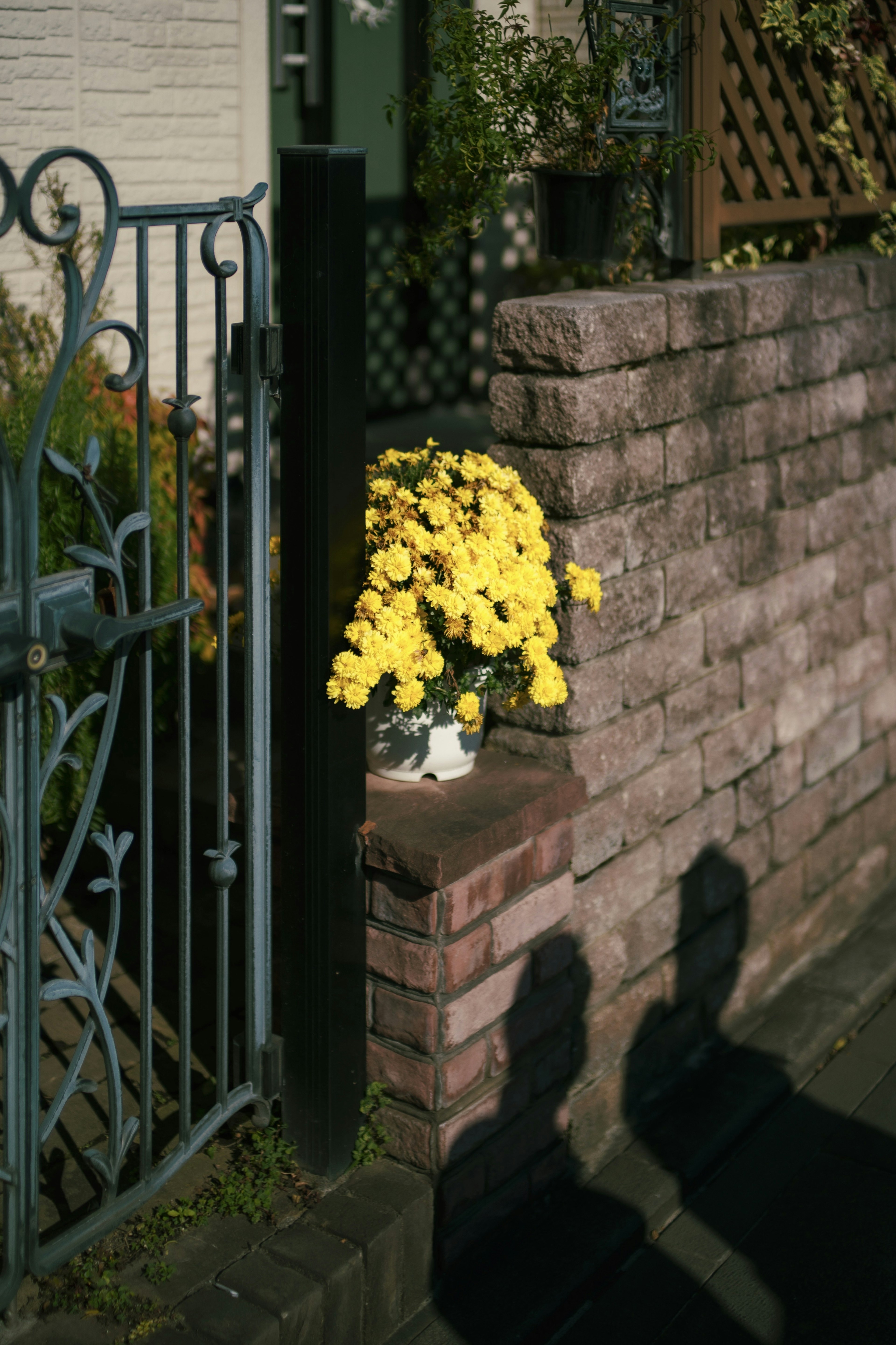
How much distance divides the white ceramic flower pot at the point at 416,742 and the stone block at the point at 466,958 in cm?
32

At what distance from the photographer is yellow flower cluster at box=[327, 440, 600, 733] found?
2346 mm

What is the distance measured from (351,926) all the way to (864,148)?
9.03 ft

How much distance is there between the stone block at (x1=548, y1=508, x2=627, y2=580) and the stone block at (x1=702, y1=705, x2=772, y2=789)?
27.2 inches

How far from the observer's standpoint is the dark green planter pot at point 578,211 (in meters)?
2.93

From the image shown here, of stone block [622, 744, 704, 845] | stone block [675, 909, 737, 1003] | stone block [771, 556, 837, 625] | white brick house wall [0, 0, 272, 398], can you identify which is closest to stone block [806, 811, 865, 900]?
stone block [675, 909, 737, 1003]

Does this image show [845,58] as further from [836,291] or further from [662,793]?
[662,793]

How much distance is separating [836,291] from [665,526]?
3.66ft

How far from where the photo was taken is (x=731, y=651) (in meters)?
3.47

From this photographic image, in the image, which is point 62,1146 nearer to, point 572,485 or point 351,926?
point 351,926

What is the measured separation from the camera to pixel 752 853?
3707mm

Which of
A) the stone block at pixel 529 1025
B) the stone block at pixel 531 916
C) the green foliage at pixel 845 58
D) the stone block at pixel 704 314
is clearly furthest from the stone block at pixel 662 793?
the green foliage at pixel 845 58

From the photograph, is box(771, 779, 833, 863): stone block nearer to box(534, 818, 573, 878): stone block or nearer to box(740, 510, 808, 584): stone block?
box(740, 510, 808, 584): stone block

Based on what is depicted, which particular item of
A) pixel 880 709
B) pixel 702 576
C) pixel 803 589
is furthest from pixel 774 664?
pixel 880 709

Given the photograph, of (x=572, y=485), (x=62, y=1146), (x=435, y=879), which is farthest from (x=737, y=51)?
(x=62, y=1146)
